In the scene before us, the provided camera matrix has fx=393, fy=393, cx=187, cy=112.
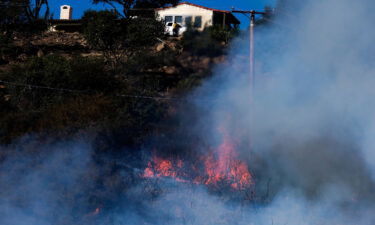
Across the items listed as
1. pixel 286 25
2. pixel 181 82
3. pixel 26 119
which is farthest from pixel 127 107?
pixel 286 25

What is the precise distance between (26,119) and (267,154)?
797 centimetres

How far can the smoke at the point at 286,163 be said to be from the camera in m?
7.55

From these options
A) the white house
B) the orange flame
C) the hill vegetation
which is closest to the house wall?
the white house

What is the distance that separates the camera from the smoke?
7.55 metres

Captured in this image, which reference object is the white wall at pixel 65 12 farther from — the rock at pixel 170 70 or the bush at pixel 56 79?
the rock at pixel 170 70

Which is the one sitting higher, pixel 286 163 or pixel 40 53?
pixel 40 53

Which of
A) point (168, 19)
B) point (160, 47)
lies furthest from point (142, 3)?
point (160, 47)

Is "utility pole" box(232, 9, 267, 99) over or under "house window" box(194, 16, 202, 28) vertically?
under

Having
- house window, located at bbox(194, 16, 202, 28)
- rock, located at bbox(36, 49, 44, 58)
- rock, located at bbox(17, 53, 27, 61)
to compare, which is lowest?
rock, located at bbox(17, 53, 27, 61)

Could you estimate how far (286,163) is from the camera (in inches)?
380

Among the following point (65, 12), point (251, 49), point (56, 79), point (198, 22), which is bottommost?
point (56, 79)

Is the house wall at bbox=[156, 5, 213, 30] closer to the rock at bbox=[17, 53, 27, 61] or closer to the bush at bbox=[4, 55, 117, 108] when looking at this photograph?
the rock at bbox=[17, 53, 27, 61]

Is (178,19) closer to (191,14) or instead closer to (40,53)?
(191,14)

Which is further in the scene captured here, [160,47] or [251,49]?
[160,47]
